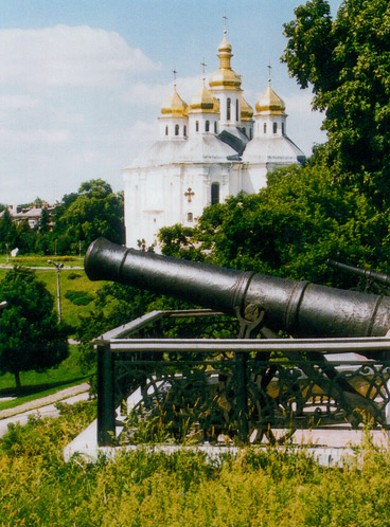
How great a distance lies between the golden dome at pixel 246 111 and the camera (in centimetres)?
8025

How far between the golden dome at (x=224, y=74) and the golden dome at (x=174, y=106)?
338cm

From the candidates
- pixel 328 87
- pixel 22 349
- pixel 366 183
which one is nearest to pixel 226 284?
pixel 366 183

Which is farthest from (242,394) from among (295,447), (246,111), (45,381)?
(246,111)

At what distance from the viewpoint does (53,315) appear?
133 feet

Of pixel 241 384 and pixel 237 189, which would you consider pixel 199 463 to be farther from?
pixel 237 189

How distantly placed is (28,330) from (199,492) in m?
35.0

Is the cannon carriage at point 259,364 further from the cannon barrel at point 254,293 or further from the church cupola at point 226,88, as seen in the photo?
the church cupola at point 226,88

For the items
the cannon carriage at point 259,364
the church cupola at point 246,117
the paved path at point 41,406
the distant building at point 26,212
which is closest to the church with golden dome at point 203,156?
the church cupola at point 246,117

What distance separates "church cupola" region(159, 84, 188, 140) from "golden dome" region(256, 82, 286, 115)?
23.5 ft

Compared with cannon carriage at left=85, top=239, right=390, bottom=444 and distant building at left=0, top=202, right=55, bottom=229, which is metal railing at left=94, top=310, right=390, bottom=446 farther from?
distant building at left=0, top=202, right=55, bottom=229

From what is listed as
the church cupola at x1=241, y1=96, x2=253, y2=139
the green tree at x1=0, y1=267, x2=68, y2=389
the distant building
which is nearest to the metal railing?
the green tree at x1=0, y1=267, x2=68, y2=389

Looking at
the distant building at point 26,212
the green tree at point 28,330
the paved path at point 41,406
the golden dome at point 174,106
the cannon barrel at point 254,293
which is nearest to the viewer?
the cannon barrel at point 254,293

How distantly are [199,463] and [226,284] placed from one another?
2.29 meters

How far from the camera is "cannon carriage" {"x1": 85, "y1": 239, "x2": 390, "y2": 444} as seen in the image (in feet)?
18.6
